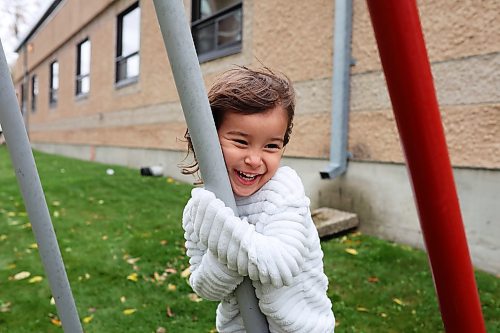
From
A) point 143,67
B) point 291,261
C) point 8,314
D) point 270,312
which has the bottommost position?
point 8,314

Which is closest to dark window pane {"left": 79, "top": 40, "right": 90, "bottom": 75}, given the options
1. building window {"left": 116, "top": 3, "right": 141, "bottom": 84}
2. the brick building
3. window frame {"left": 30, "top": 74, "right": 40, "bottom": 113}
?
building window {"left": 116, "top": 3, "right": 141, "bottom": 84}

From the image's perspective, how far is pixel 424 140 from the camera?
2.46ft

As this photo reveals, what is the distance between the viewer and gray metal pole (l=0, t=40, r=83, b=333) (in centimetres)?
101

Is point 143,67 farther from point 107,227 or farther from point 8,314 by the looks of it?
point 8,314

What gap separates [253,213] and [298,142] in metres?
4.15

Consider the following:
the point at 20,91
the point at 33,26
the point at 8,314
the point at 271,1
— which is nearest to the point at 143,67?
the point at 271,1

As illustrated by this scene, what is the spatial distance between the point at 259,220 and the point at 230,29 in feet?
20.9

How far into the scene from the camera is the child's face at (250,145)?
105cm

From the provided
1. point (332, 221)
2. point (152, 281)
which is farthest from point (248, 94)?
point (332, 221)

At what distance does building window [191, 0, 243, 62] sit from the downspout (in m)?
2.13

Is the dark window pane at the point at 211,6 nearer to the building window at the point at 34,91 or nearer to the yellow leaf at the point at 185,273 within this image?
the yellow leaf at the point at 185,273

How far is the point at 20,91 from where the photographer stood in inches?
1029

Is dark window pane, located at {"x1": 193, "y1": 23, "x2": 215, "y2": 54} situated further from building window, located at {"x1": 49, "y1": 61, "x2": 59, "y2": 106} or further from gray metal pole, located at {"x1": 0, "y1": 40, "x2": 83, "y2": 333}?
building window, located at {"x1": 49, "y1": 61, "x2": 59, "y2": 106}

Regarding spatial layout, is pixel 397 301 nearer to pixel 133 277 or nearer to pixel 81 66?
pixel 133 277
